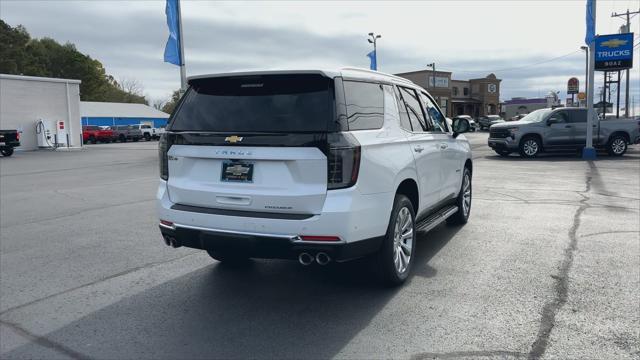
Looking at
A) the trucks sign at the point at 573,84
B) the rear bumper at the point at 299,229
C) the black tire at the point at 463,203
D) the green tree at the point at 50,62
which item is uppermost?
the green tree at the point at 50,62

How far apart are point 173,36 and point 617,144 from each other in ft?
59.2

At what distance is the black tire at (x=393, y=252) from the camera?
4344 mm

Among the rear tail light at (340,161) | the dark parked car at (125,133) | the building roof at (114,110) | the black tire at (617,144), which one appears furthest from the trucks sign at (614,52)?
the building roof at (114,110)

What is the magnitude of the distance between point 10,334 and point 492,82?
85.7 m

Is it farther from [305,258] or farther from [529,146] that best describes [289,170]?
[529,146]

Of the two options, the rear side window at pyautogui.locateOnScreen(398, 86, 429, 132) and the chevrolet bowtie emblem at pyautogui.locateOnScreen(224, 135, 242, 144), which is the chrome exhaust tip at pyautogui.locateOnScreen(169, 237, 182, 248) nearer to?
the chevrolet bowtie emblem at pyautogui.locateOnScreen(224, 135, 242, 144)

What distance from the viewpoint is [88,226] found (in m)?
7.65

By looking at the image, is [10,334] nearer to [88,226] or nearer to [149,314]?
[149,314]

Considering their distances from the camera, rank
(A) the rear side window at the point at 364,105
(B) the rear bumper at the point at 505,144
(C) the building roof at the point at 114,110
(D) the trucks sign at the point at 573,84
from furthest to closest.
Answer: (C) the building roof at the point at 114,110
(D) the trucks sign at the point at 573,84
(B) the rear bumper at the point at 505,144
(A) the rear side window at the point at 364,105

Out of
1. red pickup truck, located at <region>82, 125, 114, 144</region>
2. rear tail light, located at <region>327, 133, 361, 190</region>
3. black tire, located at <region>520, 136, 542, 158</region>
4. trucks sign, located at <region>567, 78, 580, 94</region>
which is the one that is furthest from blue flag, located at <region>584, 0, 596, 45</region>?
red pickup truck, located at <region>82, 125, 114, 144</region>

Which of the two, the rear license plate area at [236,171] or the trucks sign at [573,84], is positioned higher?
the trucks sign at [573,84]

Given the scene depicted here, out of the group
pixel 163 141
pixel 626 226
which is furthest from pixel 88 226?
pixel 626 226

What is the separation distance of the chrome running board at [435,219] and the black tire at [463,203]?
34cm

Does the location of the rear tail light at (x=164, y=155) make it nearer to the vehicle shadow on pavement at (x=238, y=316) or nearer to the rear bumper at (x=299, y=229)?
the rear bumper at (x=299, y=229)
